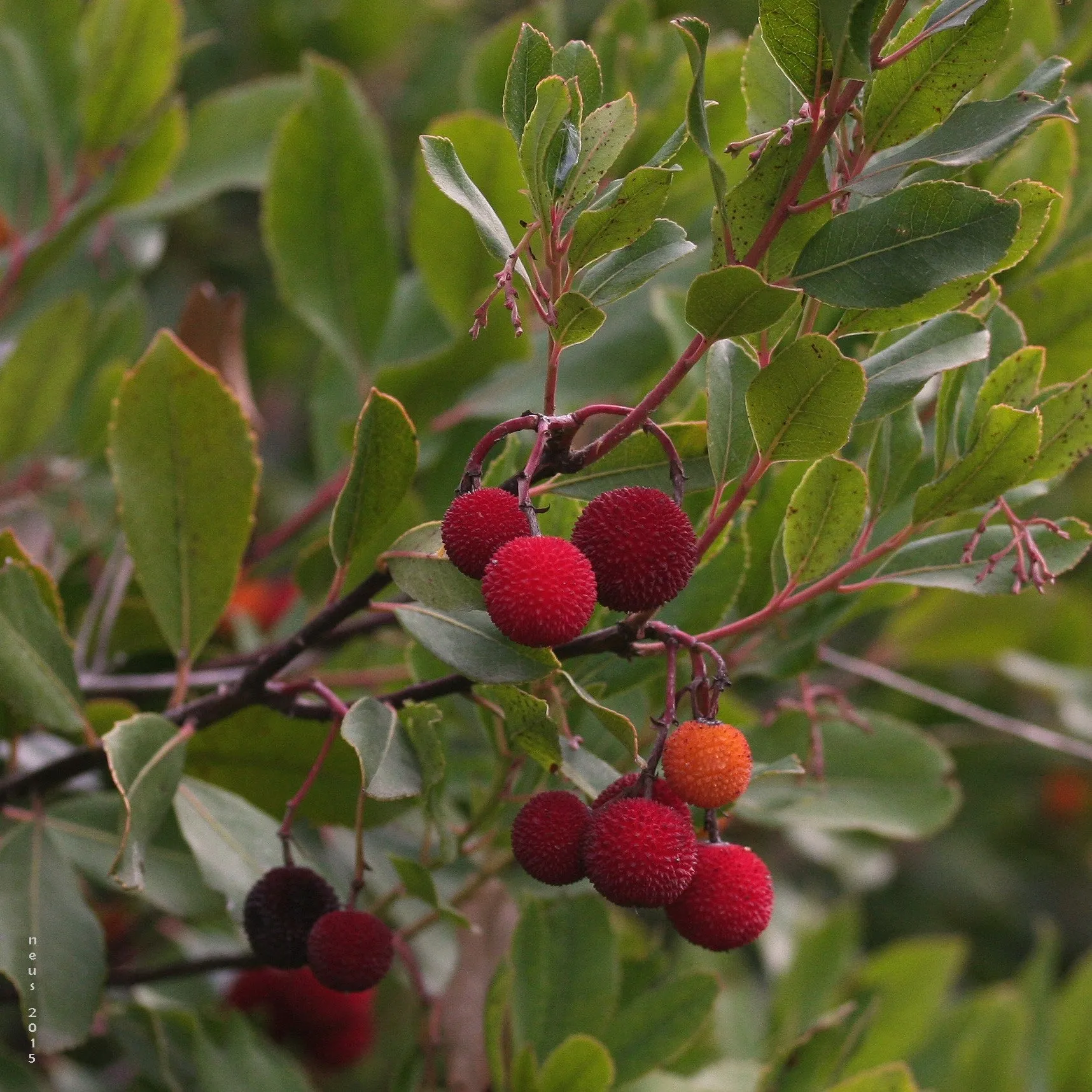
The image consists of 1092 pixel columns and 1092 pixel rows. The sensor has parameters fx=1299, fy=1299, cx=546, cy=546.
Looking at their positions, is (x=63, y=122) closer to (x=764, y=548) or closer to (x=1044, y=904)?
(x=764, y=548)

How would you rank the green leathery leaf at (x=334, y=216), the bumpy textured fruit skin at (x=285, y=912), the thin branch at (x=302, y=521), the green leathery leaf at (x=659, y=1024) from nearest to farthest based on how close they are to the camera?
the bumpy textured fruit skin at (x=285, y=912), the green leathery leaf at (x=659, y=1024), the green leathery leaf at (x=334, y=216), the thin branch at (x=302, y=521)

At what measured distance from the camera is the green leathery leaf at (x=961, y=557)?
997mm

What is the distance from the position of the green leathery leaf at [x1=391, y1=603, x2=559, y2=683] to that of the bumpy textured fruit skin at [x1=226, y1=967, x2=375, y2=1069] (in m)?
0.88

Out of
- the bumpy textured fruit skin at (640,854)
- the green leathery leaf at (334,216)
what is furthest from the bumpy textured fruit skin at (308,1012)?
the bumpy textured fruit skin at (640,854)

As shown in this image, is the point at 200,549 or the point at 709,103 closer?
the point at 709,103

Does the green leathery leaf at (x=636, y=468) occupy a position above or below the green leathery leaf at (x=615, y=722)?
above

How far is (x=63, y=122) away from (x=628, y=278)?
1332 mm

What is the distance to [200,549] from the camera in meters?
1.15

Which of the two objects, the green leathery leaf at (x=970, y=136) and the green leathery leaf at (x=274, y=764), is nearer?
the green leathery leaf at (x=970, y=136)

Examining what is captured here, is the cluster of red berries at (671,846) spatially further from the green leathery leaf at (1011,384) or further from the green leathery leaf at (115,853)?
the green leathery leaf at (115,853)

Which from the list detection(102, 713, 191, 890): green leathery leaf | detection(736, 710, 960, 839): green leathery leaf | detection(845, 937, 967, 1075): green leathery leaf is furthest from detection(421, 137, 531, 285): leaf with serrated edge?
detection(845, 937, 967, 1075): green leathery leaf

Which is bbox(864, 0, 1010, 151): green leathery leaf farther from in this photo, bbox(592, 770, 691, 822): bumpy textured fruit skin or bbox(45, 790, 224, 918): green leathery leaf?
bbox(45, 790, 224, 918): green leathery leaf

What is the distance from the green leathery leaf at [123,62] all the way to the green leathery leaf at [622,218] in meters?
1.10

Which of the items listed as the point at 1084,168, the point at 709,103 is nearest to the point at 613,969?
the point at 709,103
